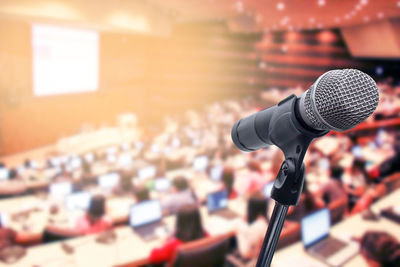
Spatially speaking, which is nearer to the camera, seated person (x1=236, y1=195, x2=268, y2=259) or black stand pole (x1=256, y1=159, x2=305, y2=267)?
black stand pole (x1=256, y1=159, x2=305, y2=267)

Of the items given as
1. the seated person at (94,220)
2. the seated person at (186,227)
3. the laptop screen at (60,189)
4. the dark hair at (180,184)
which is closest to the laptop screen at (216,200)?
the seated person at (186,227)

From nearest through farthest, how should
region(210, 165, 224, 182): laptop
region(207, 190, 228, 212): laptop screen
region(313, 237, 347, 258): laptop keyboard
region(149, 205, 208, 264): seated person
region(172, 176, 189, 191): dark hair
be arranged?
region(313, 237, 347, 258): laptop keyboard, region(149, 205, 208, 264): seated person, region(207, 190, 228, 212): laptop screen, region(172, 176, 189, 191): dark hair, region(210, 165, 224, 182): laptop

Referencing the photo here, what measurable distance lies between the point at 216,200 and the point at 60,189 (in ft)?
8.59

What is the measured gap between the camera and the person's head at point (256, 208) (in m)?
4.43

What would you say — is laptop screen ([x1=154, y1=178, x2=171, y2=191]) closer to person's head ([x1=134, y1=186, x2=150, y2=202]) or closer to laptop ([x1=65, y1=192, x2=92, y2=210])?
person's head ([x1=134, y1=186, x2=150, y2=202])

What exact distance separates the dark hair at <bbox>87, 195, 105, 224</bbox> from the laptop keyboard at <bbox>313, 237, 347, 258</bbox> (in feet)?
9.07

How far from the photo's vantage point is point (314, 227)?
3.32m

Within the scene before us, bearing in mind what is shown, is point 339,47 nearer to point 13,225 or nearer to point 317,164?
point 317,164

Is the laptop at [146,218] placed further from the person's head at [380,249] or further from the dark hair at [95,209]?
the person's head at [380,249]

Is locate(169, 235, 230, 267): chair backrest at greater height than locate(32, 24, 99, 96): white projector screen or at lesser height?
lesser

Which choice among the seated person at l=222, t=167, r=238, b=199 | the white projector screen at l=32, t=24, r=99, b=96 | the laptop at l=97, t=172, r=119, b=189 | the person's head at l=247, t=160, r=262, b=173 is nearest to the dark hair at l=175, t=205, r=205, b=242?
the seated person at l=222, t=167, r=238, b=199

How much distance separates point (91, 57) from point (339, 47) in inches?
408

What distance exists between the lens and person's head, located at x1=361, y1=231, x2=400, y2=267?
109 inches

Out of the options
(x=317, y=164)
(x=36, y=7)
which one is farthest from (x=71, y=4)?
(x=317, y=164)
